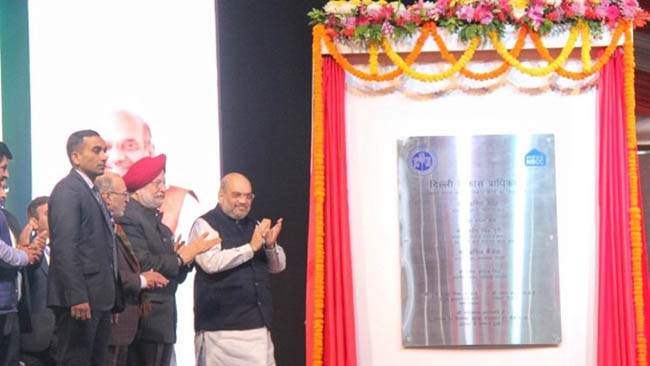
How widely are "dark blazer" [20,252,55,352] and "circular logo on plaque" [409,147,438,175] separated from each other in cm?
188

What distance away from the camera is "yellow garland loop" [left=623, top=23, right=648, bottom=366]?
4359mm

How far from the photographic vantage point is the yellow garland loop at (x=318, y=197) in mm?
4387

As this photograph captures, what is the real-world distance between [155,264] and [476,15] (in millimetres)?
1763

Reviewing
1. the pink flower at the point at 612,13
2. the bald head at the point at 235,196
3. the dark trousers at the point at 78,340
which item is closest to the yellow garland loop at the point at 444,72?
the pink flower at the point at 612,13

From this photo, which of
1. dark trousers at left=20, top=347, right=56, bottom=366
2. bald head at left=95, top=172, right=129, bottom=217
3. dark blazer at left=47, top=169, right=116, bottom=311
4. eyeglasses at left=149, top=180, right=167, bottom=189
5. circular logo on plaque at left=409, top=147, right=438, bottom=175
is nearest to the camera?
dark blazer at left=47, top=169, right=116, bottom=311

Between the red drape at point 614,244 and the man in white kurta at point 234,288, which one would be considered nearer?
the red drape at point 614,244

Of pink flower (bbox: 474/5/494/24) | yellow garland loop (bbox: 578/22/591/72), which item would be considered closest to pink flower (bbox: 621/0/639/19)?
yellow garland loop (bbox: 578/22/591/72)

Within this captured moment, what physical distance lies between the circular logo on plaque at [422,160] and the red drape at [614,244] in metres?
0.70

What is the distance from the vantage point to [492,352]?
→ 4.49 metres

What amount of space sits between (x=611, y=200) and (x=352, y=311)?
3.85 feet

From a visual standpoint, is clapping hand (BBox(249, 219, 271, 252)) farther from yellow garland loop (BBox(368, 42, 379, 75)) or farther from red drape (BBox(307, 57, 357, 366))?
yellow garland loop (BBox(368, 42, 379, 75))

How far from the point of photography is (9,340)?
453cm

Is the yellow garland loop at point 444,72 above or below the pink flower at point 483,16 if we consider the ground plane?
below

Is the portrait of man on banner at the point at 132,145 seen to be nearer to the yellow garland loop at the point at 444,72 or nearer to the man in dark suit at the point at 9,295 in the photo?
the man in dark suit at the point at 9,295
